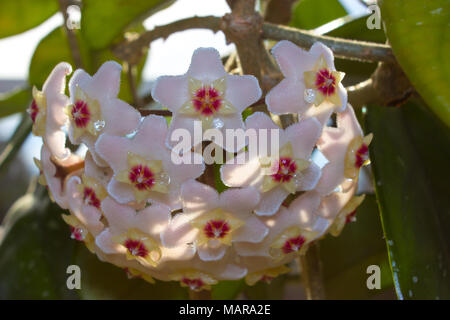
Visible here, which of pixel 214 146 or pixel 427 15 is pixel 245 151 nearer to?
pixel 214 146

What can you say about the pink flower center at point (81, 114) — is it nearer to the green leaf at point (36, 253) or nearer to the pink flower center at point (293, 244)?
the pink flower center at point (293, 244)

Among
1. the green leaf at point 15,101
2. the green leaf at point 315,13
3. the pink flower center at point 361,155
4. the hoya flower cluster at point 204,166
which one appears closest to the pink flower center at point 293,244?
the hoya flower cluster at point 204,166

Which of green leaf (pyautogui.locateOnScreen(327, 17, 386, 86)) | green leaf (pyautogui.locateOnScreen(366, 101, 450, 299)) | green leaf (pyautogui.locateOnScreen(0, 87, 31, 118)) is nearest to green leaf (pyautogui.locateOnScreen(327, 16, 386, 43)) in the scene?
green leaf (pyautogui.locateOnScreen(327, 17, 386, 86))

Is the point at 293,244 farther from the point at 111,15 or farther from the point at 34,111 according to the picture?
the point at 111,15

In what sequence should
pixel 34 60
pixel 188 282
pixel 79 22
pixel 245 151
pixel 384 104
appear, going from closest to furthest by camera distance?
pixel 245 151 < pixel 188 282 < pixel 384 104 < pixel 79 22 < pixel 34 60

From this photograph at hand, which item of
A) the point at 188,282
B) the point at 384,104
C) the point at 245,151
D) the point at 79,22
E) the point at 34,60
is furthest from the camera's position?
the point at 34,60

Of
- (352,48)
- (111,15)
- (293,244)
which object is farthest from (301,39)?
(111,15)

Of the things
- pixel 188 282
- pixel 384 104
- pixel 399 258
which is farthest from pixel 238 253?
pixel 384 104
